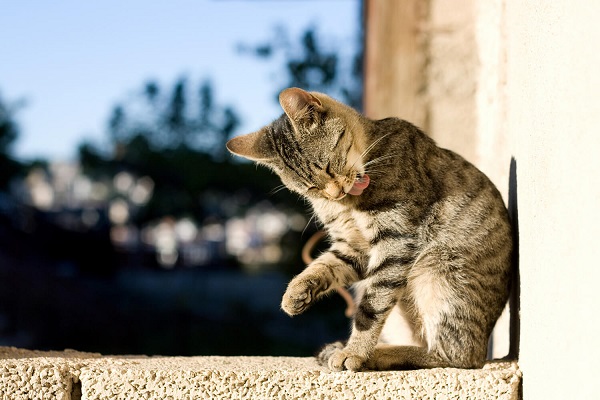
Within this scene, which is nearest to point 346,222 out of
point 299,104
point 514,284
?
point 299,104

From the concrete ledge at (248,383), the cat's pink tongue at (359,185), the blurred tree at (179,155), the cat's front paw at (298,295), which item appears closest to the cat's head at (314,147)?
the cat's pink tongue at (359,185)

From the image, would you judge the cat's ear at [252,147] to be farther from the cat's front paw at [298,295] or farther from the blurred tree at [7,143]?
the blurred tree at [7,143]

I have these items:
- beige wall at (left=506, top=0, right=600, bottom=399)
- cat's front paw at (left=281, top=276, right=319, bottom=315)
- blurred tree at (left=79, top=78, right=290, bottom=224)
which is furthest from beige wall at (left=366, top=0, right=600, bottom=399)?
blurred tree at (left=79, top=78, right=290, bottom=224)

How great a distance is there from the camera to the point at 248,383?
1.69 m

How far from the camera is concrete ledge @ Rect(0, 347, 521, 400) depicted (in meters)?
1.69

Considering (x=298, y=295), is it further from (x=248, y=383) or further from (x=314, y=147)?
(x=314, y=147)

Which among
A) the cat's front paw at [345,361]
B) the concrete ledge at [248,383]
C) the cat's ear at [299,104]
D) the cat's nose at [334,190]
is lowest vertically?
the concrete ledge at [248,383]

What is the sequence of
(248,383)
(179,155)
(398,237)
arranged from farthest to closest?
(179,155)
(398,237)
(248,383)

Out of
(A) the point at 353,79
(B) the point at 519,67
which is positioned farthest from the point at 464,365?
(A) the point at 353,79

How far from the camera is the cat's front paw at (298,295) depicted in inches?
73.7

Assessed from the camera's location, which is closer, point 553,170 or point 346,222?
point 553,170

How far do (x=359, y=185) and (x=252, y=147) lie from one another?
0.44m

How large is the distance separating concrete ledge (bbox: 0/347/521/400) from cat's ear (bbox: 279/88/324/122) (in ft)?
2.59

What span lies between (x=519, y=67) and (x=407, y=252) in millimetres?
580
